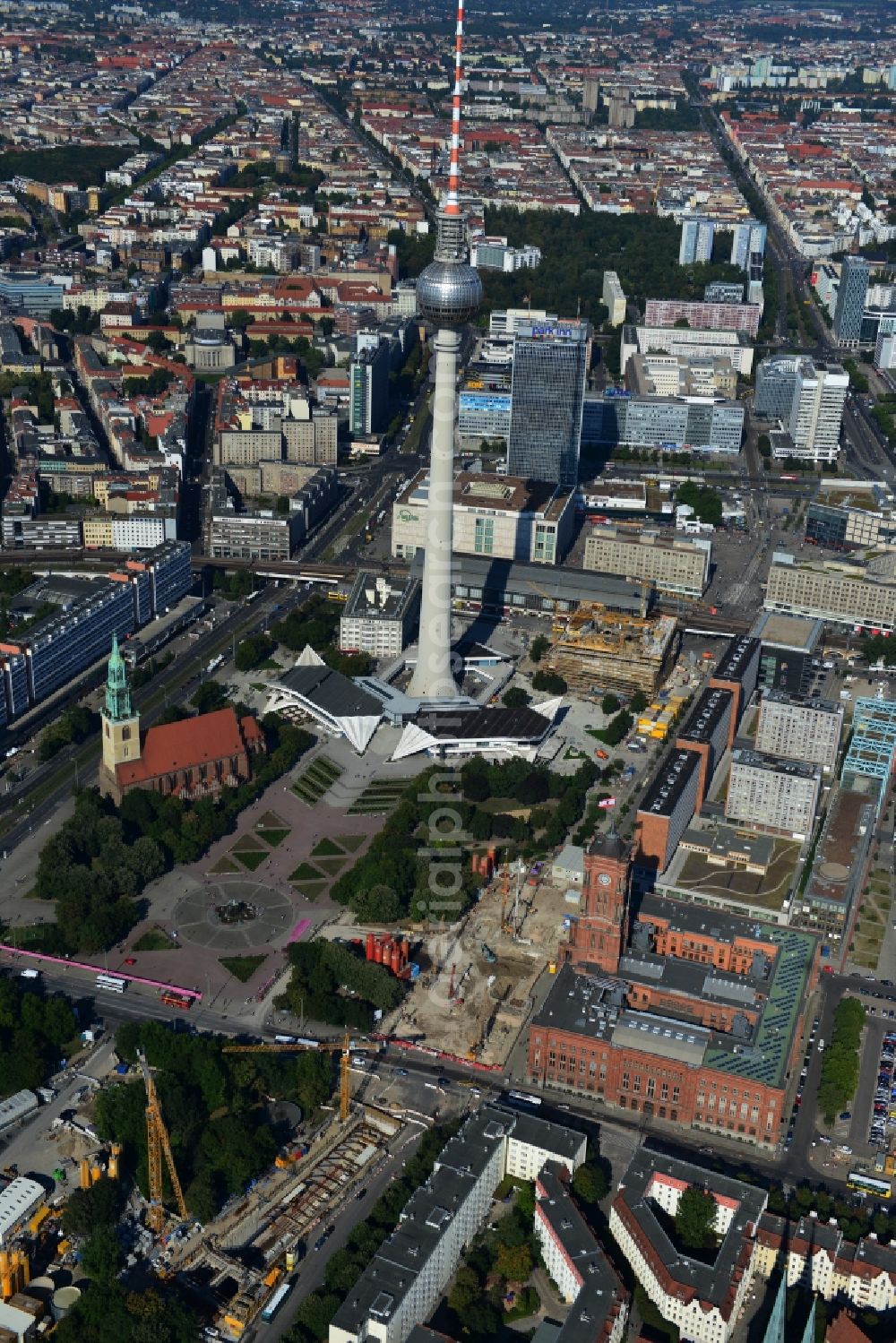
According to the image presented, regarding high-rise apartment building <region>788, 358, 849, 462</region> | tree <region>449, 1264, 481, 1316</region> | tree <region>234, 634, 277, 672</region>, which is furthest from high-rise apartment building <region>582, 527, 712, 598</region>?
tree <region>449, 1264, 481, 1316</region>

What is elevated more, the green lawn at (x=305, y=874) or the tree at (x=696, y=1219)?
the tree at (x=696, y=1219)

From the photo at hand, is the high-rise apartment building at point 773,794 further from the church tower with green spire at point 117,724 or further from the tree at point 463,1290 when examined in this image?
the tree at point 463,1290

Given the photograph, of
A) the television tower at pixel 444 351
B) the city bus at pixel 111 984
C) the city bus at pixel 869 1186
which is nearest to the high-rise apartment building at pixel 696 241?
the television tower at pixel 444 351

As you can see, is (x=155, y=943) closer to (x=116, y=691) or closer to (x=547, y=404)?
(x=116, y=691)

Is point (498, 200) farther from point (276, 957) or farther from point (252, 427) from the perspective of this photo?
point (276, 957)

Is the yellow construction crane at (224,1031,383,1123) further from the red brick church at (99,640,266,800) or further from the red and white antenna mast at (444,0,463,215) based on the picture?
the red and white antenna mast at (444,0,463,215)
